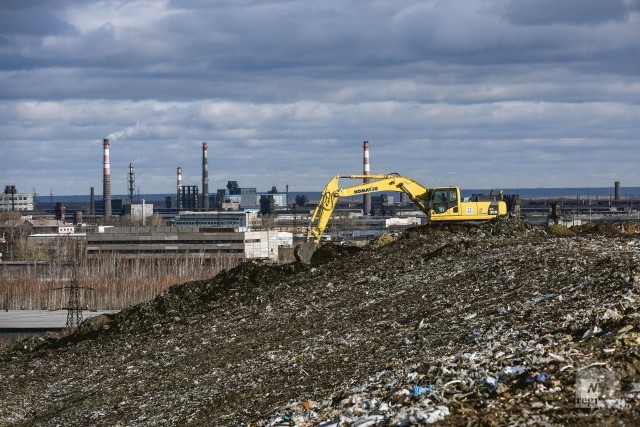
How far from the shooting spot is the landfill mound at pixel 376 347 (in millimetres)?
15750

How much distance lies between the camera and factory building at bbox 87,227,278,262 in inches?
5325

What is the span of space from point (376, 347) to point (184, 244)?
119 m

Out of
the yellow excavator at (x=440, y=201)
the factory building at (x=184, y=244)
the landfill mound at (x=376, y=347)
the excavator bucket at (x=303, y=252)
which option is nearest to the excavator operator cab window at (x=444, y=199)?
the yellow excavator at (x=440, y=201)

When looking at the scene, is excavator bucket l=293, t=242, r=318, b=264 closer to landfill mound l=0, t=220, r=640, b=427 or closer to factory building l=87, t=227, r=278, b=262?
landfill mound l=0, t=220, r=640, b=427

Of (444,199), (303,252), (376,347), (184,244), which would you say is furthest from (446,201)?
(184,244)

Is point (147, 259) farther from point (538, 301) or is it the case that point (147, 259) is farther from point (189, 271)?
point (538, 301)

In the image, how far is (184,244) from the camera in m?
139

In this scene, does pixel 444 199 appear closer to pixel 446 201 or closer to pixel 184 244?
pixel 446 201

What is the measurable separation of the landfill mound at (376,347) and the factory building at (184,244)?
94.7 metres

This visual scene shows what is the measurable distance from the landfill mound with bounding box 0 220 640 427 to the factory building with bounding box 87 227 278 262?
94.7m

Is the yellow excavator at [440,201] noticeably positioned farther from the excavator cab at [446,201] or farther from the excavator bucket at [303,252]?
the excavator bucket at [303,252]

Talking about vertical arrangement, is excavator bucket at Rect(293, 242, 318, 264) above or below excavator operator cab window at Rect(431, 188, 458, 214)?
below

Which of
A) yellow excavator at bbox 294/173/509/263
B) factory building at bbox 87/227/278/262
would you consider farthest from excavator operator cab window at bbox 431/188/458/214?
factory building at bbox 87/227/278/262

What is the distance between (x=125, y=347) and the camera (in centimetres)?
3231
